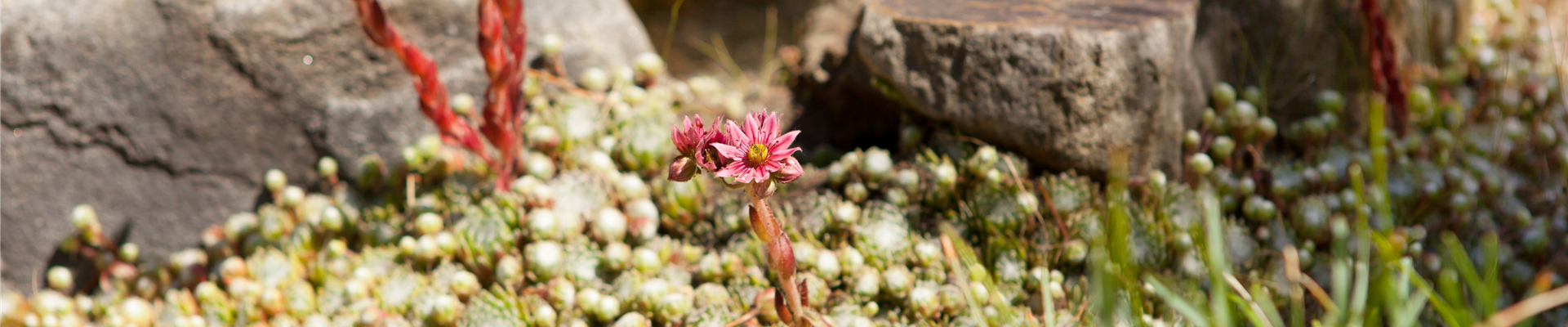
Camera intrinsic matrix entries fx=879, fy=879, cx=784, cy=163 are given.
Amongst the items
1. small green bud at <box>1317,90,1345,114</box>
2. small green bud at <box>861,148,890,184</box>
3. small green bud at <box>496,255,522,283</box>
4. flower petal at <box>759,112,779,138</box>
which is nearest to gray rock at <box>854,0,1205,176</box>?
small green bud at <box>861,148,890,184</box>

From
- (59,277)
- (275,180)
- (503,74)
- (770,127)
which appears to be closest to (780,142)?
(770,127)

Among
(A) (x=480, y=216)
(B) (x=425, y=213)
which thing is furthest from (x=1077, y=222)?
(B) (x=425, y=213)

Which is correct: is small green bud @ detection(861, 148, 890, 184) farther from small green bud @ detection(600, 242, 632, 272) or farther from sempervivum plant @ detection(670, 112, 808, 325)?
sempervivum plant @ detection(670, 112, 808, 325)

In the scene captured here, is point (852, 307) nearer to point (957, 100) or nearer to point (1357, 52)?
point (957, 100)

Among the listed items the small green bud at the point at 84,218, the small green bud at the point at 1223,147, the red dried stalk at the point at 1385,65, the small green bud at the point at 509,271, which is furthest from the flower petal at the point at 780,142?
the small green bud at the point at 84,218

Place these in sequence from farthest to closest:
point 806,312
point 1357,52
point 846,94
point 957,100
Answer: point 846,94, point 1357,52, point 957,100, point 806,312

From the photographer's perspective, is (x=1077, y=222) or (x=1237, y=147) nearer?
(x=1077, y=222)

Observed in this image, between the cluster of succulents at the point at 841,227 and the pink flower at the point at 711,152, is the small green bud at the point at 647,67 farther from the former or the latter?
the pink flower at the point at 711,152
